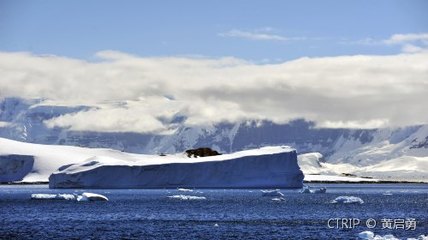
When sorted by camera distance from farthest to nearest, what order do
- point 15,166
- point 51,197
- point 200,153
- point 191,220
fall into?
point 200,153 → point 15,166 → point 51,197 → point 191,220

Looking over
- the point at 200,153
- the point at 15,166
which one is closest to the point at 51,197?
the point at 15,166

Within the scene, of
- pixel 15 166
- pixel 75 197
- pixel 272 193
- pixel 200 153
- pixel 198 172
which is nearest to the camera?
pixel 75 197

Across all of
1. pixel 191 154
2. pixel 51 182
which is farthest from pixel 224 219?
pixel 191 154

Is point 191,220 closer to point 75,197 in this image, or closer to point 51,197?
point 75,197

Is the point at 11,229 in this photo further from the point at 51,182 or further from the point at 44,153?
the point at 44,153

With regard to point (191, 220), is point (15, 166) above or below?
above

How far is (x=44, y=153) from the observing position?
15362cm

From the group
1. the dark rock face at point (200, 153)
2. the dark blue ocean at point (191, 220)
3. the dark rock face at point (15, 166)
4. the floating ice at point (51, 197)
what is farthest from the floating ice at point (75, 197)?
the dark rock face at point (200, 153)

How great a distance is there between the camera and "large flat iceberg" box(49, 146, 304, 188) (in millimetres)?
123625

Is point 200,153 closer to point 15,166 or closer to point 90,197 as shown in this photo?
point 15,166

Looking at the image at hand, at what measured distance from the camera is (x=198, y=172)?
413 ft

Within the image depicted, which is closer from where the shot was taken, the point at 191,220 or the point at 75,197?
the point at 191,220

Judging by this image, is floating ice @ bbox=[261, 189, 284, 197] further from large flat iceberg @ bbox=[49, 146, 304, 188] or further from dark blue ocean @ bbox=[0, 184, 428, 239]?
large flat iceberg @ bbox=[49, 146, 304, 188]

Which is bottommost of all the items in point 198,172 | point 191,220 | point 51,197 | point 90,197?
point 191,220
